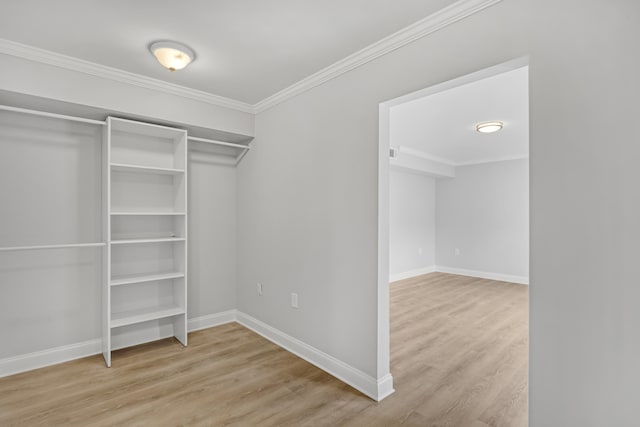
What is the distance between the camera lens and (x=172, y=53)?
2346mm

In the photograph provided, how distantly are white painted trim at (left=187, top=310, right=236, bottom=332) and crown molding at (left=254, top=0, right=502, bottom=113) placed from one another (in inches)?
102

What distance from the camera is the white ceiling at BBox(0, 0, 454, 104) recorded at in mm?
1918

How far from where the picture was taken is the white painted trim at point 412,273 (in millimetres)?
6524

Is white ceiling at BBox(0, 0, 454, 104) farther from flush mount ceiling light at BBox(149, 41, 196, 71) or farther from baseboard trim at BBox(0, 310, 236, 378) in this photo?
baseboard trim at BBox(0, 310, 236, 378)

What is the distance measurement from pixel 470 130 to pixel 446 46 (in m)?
3.05

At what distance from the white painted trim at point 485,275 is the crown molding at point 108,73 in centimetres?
597

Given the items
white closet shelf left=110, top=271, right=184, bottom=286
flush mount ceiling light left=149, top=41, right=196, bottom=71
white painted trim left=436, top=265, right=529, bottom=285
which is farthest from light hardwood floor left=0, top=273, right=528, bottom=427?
white painted trim left=436, top=265, right=529, bottom=285

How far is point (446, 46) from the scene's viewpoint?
1.96m

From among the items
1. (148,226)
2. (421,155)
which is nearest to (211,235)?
A: (148,226)

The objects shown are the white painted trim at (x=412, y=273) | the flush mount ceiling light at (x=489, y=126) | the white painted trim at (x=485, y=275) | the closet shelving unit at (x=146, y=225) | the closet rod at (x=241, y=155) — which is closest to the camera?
the closet shelving unit at (x=146, y=225)

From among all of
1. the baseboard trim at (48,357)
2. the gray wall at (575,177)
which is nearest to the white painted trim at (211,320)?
the baseboard trim at (48,357)

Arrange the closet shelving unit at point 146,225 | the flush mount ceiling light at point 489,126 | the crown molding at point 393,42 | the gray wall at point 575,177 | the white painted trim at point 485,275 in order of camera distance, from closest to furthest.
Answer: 1. the gray wall at point 575,177
2. the crown molding at point 393,42
3. the closet shelving unit at point 146,225
4. the flush mount ceiling light at point 489,126
5. the white painted trim at point 485,275

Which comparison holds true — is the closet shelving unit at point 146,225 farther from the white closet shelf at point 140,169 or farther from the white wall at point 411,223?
the white wall at point 411,223

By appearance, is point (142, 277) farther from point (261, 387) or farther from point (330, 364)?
point (330, 364)
